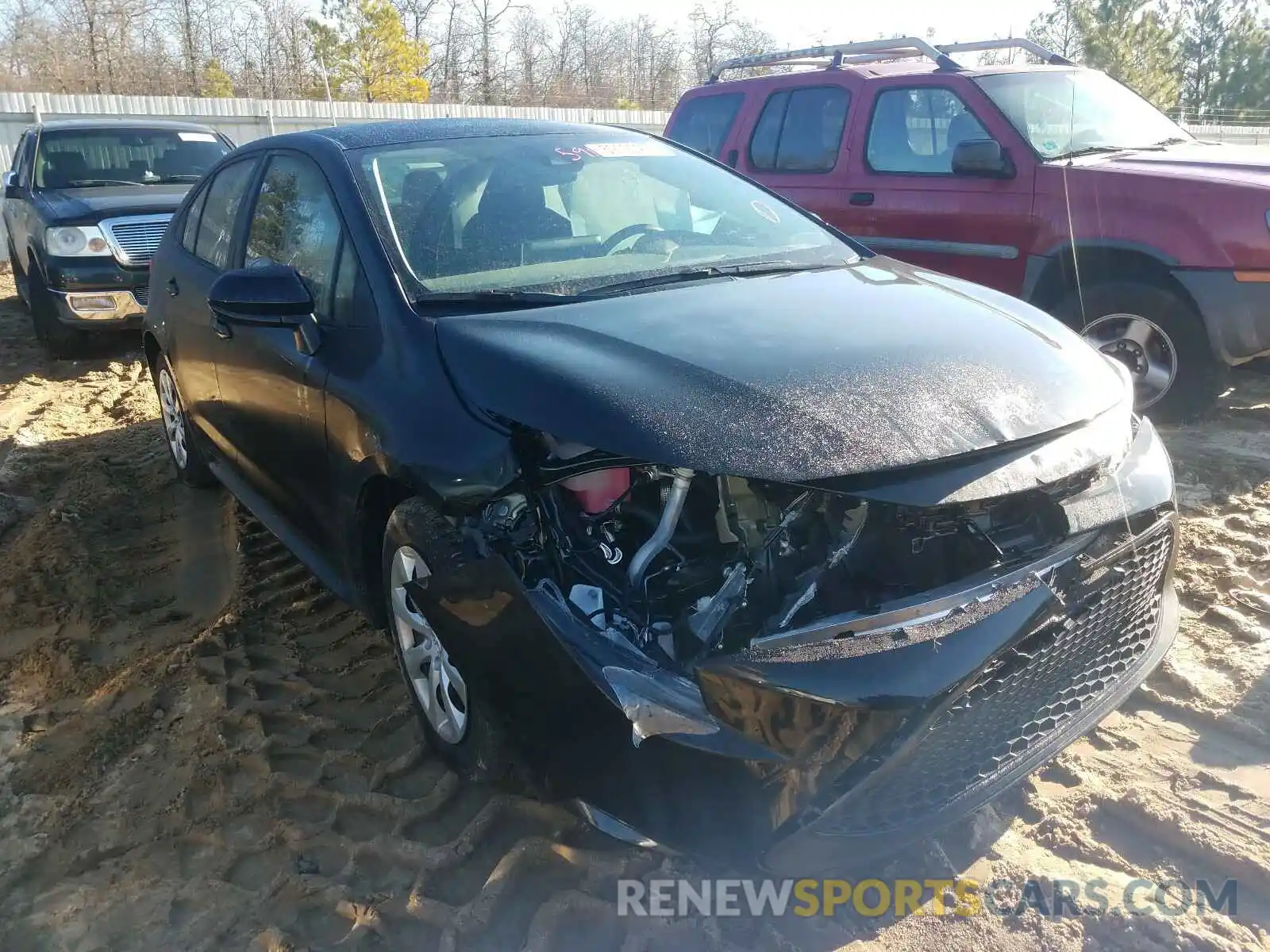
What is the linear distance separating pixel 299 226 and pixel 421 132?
1.81 ft

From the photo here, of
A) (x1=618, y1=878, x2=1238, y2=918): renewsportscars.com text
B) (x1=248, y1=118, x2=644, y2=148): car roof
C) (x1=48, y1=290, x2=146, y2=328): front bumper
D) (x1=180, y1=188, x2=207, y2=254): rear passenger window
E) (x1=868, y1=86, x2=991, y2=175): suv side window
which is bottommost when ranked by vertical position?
(x1=618, y1=878, x2=1238, y2=918): renewsportscars.com text

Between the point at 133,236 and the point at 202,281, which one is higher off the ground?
the point at 133,236

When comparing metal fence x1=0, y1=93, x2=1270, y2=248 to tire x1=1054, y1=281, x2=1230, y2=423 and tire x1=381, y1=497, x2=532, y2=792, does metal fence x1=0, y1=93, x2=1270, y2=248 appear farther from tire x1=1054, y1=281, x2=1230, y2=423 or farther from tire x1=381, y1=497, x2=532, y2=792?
tire x1=381, y1=497, x2=532, y2=792

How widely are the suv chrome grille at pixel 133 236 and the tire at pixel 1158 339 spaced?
6.76 meters

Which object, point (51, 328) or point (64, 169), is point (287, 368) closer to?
point (51, 328)

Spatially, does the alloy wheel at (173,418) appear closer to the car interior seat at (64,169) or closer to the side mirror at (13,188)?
the car interior seat at (64,169)

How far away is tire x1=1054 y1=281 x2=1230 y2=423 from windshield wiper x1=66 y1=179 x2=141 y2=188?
25.9 feet

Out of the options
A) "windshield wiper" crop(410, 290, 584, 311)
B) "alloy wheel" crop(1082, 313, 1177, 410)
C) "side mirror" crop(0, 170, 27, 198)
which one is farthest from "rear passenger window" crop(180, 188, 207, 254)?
"side mirror" crop(0, 170, 27, 198)

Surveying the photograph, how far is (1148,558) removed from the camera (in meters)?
2.45

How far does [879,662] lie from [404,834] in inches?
55.0

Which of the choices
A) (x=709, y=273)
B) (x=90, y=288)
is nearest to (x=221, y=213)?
(x=709, y=273)

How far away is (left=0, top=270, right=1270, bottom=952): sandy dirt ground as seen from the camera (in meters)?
2.30

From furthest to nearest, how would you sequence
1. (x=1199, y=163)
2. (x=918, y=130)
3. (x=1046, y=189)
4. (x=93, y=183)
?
(x=93, y=183), (x=918, y=130), (x=1046, y=189), (x=1199, y=163)

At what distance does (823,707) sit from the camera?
1905 millimetres
